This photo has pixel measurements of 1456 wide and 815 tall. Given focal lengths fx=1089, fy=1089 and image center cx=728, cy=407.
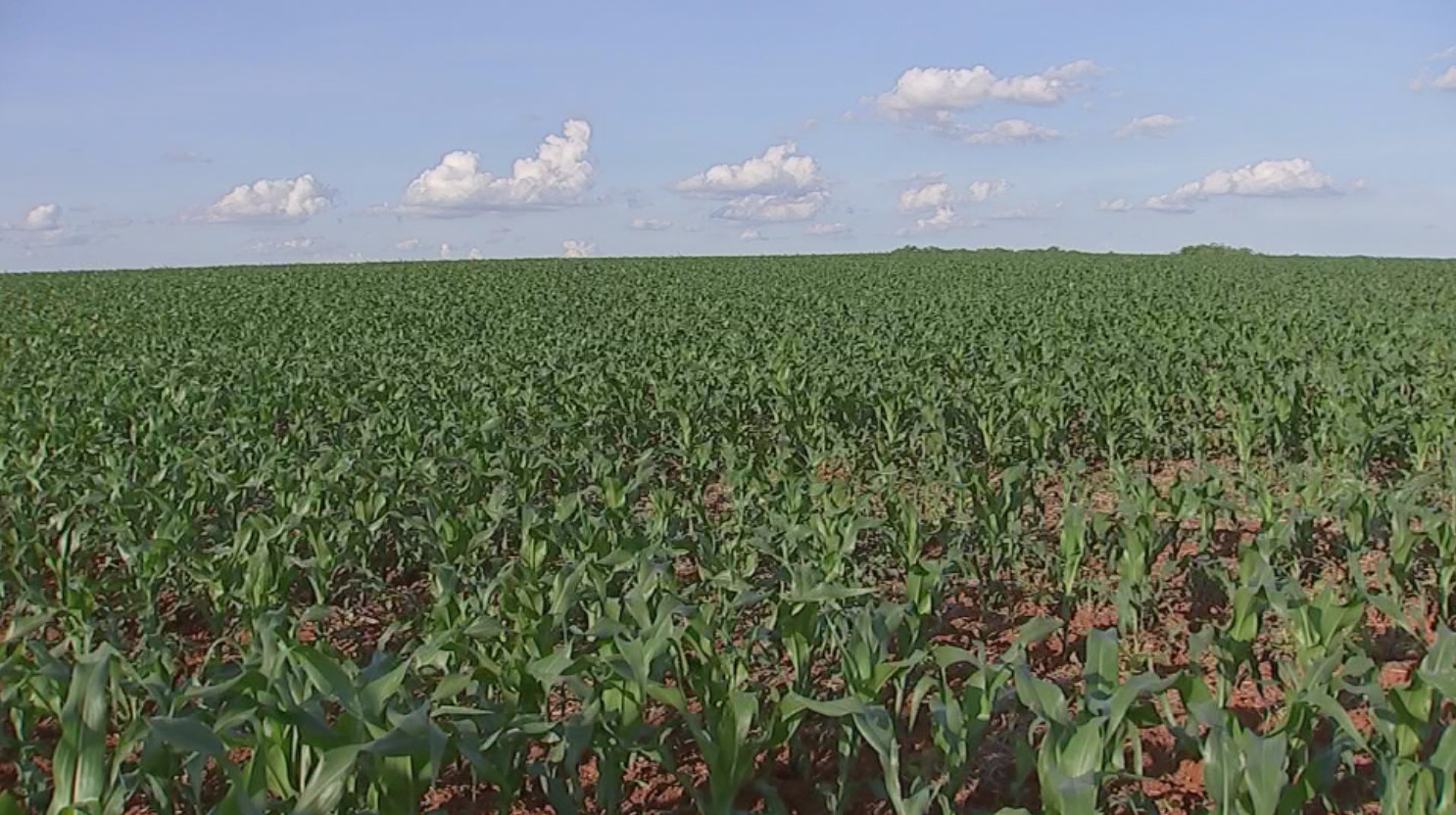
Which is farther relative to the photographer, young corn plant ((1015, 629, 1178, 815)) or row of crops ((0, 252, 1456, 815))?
row of crops ((0, 252, 1456, 815))

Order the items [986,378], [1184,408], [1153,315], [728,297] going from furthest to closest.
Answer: [728,297] → [1153,315] → [986,378] → [1184,408]

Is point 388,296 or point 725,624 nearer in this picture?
point 725,624

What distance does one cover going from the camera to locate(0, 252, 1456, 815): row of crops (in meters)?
2.87

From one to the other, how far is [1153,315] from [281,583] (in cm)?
1527

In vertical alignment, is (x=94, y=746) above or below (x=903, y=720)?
above

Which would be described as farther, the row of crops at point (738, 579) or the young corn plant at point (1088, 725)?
the row of crops at point (738, 579)

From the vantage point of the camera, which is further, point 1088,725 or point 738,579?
point 738,579

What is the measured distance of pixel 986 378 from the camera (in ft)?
34.9

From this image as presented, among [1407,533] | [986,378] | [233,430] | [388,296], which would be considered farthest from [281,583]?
Answer: [388,296]

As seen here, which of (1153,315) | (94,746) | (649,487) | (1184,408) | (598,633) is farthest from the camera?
(1153,315)

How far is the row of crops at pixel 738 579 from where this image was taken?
9.43 ft

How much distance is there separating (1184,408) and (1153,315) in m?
8.04

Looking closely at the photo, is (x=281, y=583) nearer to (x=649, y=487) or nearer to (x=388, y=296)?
(x=649, y=487)

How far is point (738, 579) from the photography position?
4.39 metres
